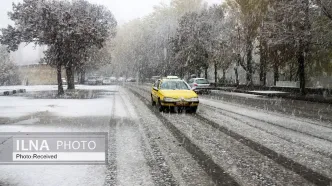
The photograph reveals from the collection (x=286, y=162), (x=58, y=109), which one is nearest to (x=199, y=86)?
(x=58, y=109)

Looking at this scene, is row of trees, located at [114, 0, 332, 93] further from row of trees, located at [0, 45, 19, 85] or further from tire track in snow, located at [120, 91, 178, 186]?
row of trees, located at [0, 45, 19, 85]

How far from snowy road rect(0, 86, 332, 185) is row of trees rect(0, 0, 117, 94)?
1708 cm

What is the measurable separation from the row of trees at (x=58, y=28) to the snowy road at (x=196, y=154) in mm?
17082

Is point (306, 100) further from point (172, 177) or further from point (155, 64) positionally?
point (155, 64)

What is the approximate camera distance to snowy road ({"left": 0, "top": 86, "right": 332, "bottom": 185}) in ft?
20.6

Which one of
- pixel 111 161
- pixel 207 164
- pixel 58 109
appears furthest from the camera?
pixel 58 109

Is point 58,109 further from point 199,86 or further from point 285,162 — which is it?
point 199,86

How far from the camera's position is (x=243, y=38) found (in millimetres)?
41844

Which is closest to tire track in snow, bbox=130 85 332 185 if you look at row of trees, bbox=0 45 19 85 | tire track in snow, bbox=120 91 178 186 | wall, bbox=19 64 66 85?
tire track in snow, bbox=120 91 178 186

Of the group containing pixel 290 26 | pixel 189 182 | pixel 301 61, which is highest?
pixel 290 26

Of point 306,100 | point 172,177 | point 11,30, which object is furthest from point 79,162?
point 11,30

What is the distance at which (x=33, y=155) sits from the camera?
261 inches

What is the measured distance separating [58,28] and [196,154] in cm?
2424

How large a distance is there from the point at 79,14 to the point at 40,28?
337cm
